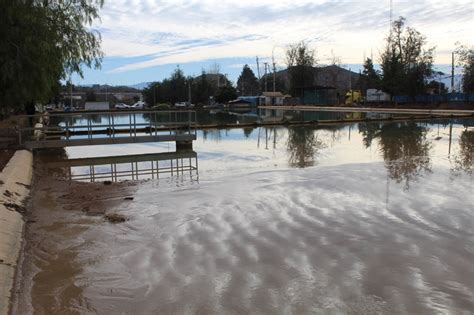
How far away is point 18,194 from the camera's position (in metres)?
10.5

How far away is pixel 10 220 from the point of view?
8.12 m

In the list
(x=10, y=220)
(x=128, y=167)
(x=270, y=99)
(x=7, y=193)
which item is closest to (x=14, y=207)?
(x=7, y=193)

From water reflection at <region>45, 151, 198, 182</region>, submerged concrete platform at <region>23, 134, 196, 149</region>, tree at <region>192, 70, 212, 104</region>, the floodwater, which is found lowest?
the floodwater

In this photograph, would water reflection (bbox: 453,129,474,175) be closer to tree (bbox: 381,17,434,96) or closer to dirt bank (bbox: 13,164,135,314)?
dirt bank (bbox: 13,164,135,314)

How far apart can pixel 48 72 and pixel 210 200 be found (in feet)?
40.0

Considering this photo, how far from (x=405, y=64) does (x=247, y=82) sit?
88.5 meters

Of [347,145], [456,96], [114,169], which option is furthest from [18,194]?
[456,96]

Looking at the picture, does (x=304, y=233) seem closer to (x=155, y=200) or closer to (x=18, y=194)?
(x=155, y=200)

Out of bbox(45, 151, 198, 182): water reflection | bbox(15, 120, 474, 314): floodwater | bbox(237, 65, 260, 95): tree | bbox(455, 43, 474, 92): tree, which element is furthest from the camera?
bbox(237, 65, 260, 95): tree

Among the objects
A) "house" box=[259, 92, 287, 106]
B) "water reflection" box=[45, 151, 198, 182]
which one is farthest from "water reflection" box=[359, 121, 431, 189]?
"house" box=[259, 92, 287, 106]

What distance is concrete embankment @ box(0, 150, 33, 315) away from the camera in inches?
223

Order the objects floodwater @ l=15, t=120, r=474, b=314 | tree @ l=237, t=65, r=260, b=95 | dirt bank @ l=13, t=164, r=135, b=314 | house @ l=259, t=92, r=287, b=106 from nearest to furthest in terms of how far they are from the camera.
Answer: floodwater @ l=15, t=120, r=474, b=314 < dirt bank @ l=13, t=164, r=135, b=314 < house @ l=259, t=92, r=287, b=106 < tree @ l=237, t=65, r=260, b=95

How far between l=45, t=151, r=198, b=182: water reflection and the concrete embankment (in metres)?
1.87

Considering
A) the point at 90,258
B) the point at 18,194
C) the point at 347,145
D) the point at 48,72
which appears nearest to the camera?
the point at 90,258
